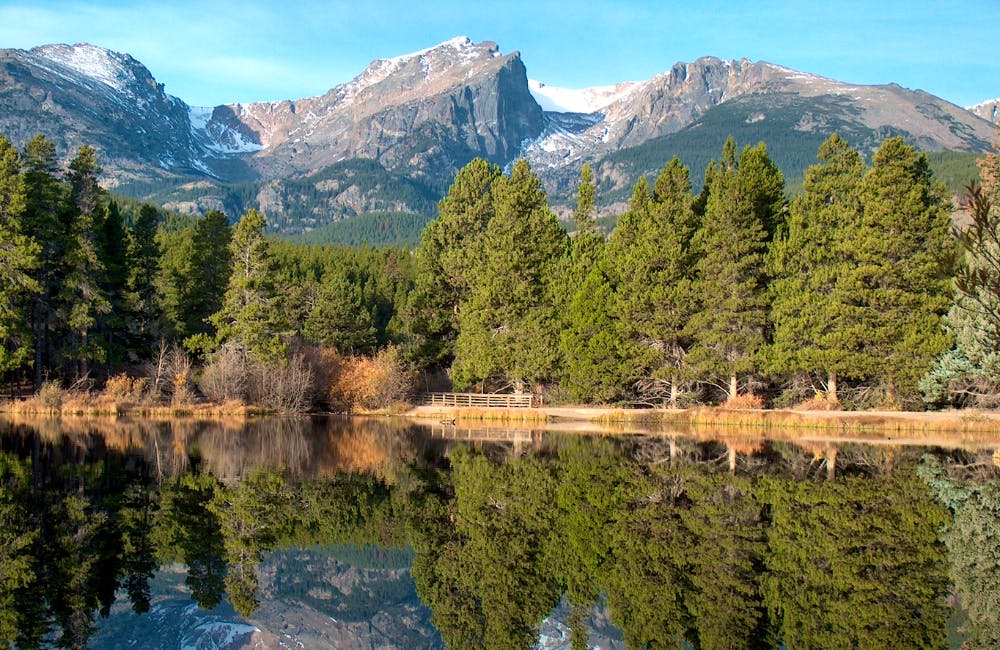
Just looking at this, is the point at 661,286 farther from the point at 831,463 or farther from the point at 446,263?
the point at 831,463

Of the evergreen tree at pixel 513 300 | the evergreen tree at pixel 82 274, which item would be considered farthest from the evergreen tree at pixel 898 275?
the evergreen tree at pixel 82 274

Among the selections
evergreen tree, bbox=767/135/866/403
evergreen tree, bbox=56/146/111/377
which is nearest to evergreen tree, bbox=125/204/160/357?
evergreen tree, bbox=56/146/111/377

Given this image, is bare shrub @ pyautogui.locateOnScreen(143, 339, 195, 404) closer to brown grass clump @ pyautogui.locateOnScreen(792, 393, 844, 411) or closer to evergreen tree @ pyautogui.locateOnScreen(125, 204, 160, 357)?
evergreen tree @ pyautogui.locateOnScreen(125, 204, 160, 357)

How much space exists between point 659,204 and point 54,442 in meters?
36.0

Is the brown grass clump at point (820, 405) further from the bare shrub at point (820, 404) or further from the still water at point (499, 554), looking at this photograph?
the still water at point (499, 554)

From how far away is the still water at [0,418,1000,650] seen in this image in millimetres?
13258

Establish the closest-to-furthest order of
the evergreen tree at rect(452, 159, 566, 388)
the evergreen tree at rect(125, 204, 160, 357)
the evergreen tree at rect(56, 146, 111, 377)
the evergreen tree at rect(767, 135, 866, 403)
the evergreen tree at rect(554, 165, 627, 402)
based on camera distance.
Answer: the evergreen tree at rect(767, 135, 866, 403) < the evergreen tree at rect(554, 165, 627, 402) < the evergreen tree at rect(56, 146, 111, 377) < the evergreen tree at rect(452, 159, 566, 388) < the evergreen tree at rect(125, 204, 160, 357)

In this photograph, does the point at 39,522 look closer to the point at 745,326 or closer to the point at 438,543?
the point at 438,543

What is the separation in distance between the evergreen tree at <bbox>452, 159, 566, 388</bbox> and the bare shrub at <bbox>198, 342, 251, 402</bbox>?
14187 millimetres

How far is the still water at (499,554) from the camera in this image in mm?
13258

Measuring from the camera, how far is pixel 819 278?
161 ft

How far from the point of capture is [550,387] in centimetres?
5919

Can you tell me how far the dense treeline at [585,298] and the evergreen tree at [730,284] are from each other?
0.52 ft

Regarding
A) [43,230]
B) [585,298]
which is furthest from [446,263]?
[43,230]
